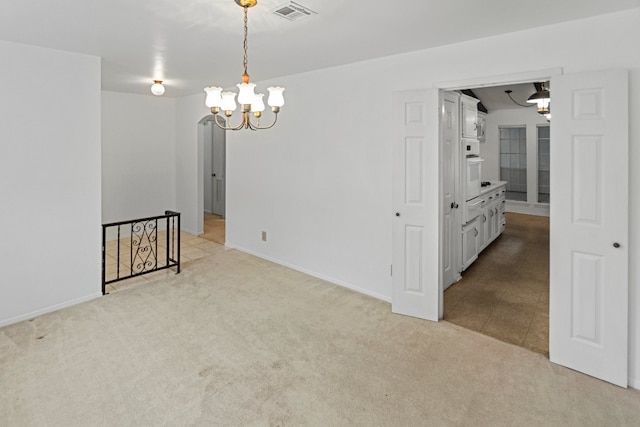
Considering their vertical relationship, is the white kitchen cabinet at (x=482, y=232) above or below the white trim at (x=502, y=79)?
below

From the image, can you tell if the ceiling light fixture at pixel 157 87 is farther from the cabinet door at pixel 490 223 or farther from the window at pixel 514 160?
the window at pixel 514 160

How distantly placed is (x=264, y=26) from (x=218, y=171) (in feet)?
21.1

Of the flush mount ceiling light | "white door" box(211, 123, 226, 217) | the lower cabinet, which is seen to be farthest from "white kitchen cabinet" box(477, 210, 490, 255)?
"white door" box(211, 123, 226, 217)

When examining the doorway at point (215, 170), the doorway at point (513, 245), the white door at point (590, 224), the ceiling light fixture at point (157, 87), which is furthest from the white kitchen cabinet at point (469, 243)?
the doorway at point (215, 170)

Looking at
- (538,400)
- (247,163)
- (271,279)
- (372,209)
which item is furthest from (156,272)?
(538,400)

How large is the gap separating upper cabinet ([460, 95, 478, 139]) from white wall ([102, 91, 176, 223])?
5.26 meters

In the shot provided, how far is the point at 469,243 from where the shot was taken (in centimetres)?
482

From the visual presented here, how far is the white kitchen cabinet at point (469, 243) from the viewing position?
4.64 m

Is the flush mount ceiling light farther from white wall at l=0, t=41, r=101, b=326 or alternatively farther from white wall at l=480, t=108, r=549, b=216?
white wall at l=0, t=41, r=101, b=326

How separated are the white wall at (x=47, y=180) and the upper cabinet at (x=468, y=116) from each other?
4.11 metres

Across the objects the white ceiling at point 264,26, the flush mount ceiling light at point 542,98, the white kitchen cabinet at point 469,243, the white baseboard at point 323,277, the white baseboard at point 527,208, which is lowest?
the white baseboard at point 323,277

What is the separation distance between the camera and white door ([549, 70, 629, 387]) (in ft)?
7.97

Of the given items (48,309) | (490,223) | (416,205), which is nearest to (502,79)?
(416,205)

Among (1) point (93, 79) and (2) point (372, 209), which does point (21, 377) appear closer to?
(1) point (93, 79)
